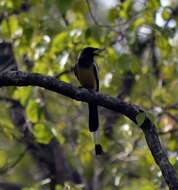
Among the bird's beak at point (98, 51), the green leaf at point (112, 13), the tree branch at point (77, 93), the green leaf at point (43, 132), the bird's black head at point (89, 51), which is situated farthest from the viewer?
the green leaf at point (112, 13)

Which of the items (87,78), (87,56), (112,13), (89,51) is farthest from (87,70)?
(112,13)

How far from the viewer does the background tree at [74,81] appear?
22.6ft

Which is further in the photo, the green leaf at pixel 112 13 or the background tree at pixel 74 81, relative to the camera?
the green leaf at pixel 112 13

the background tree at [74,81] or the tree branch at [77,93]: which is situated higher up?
the tree branch at [77,93]

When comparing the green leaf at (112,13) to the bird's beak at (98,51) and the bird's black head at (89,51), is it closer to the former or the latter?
the bird's beak at (98,51)

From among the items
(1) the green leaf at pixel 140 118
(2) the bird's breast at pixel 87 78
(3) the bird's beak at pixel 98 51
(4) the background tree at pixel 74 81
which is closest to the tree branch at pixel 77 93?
(1) the green leaf at pixel 140 118

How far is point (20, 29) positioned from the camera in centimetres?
790

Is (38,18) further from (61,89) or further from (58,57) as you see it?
(61,89)

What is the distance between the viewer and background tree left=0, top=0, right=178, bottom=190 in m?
6.88

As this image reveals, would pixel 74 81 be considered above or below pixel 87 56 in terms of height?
below

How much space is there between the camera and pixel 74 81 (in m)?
8.80

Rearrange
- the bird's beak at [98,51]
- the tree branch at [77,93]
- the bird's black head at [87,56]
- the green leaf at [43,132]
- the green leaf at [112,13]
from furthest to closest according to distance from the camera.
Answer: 1. the green leaf at [112,13]
2. the bird's beak at [98,51]
3. the bird's black head at [87,56]
4. the green leaf at [43,132]
5. the tree branch at [77,93]

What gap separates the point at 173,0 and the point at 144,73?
9.96 ft

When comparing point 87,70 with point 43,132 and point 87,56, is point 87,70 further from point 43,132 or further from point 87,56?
point 43,132
